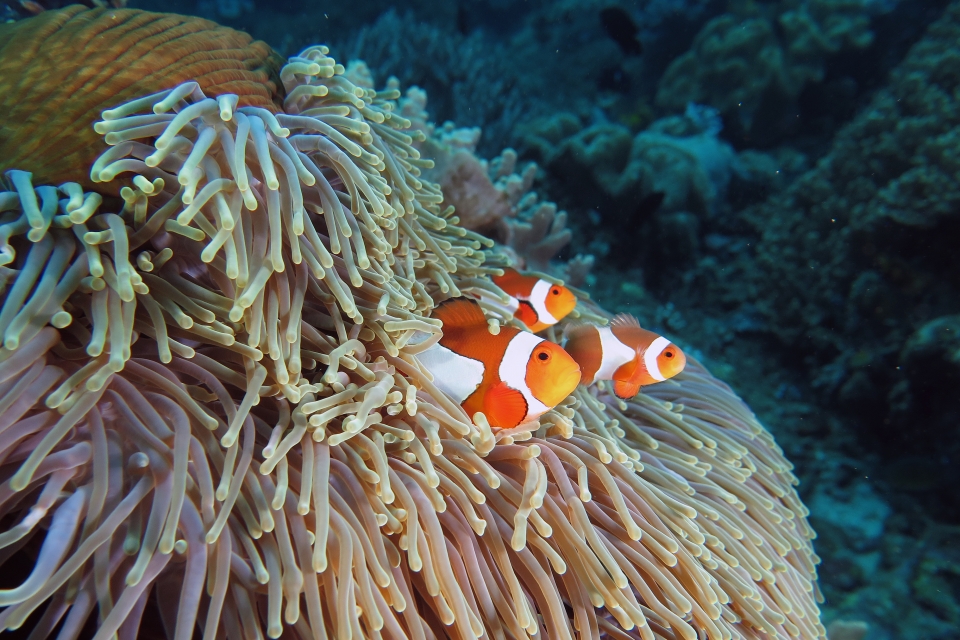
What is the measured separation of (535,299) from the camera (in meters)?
2.34

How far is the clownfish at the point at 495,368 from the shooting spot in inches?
62.9

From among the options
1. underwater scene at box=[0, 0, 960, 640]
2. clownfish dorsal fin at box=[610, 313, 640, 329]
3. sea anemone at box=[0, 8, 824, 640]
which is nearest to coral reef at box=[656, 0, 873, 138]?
underwater scene at box=[0, 0, 960, 640]

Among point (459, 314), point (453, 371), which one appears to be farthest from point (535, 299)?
point (453, 371)

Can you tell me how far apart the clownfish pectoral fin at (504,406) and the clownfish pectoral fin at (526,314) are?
0.72 meters

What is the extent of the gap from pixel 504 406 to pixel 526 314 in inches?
30.8

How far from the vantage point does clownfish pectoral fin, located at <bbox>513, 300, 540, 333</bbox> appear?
7.63ft

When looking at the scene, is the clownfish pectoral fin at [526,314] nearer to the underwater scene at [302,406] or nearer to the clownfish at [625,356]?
the underwater scene at [302,406]

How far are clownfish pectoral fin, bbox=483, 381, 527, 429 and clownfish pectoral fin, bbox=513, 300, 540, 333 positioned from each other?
0.72m

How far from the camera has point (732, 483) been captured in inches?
82.1

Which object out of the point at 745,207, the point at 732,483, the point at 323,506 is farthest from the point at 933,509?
the point at 323,506

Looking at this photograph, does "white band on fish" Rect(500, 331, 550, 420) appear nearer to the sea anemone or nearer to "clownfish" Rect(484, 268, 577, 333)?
the sea anemone

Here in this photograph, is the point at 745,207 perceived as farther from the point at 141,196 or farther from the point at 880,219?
the point at 141,196

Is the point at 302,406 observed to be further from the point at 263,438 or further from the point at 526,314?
the point at 526,314

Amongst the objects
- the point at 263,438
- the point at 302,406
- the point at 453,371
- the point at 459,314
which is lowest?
the point at 263,438
